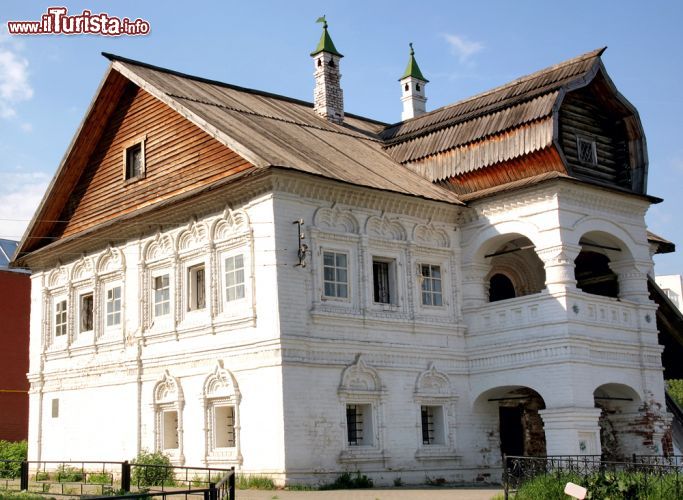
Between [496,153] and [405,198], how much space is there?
8.89ft

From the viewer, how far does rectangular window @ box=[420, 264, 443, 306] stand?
2223 cm

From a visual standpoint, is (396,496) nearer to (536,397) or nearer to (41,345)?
(536,397)

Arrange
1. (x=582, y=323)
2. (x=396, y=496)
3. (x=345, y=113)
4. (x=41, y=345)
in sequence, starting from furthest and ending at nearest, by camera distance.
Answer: (x=345, y=113), (x=41, y=345), (x=582, y=323), (x=396, y=496)

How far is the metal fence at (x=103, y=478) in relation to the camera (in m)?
18.4

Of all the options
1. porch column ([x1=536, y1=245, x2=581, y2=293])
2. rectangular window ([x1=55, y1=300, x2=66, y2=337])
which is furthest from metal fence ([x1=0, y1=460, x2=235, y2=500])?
porch column ([x1=536, y1=245, x2=581, y2=293])

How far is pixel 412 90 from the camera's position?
3309 centimetres

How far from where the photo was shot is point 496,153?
22.8 m

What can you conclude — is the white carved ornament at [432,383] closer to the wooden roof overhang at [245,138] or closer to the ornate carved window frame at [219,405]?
the wooden roof overhang at [245,138]

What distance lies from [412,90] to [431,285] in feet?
41.1

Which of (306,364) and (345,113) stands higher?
(345,113)

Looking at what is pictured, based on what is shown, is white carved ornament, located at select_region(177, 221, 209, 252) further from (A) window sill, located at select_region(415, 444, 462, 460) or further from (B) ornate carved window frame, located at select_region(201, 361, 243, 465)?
(A) window sill, located at select_region(415, 444, 462, 460)

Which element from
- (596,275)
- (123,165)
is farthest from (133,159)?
(596,275)

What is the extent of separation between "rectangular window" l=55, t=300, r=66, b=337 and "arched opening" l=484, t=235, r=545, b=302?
38.7ft

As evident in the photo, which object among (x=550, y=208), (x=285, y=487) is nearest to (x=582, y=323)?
(x=550, y=208)
